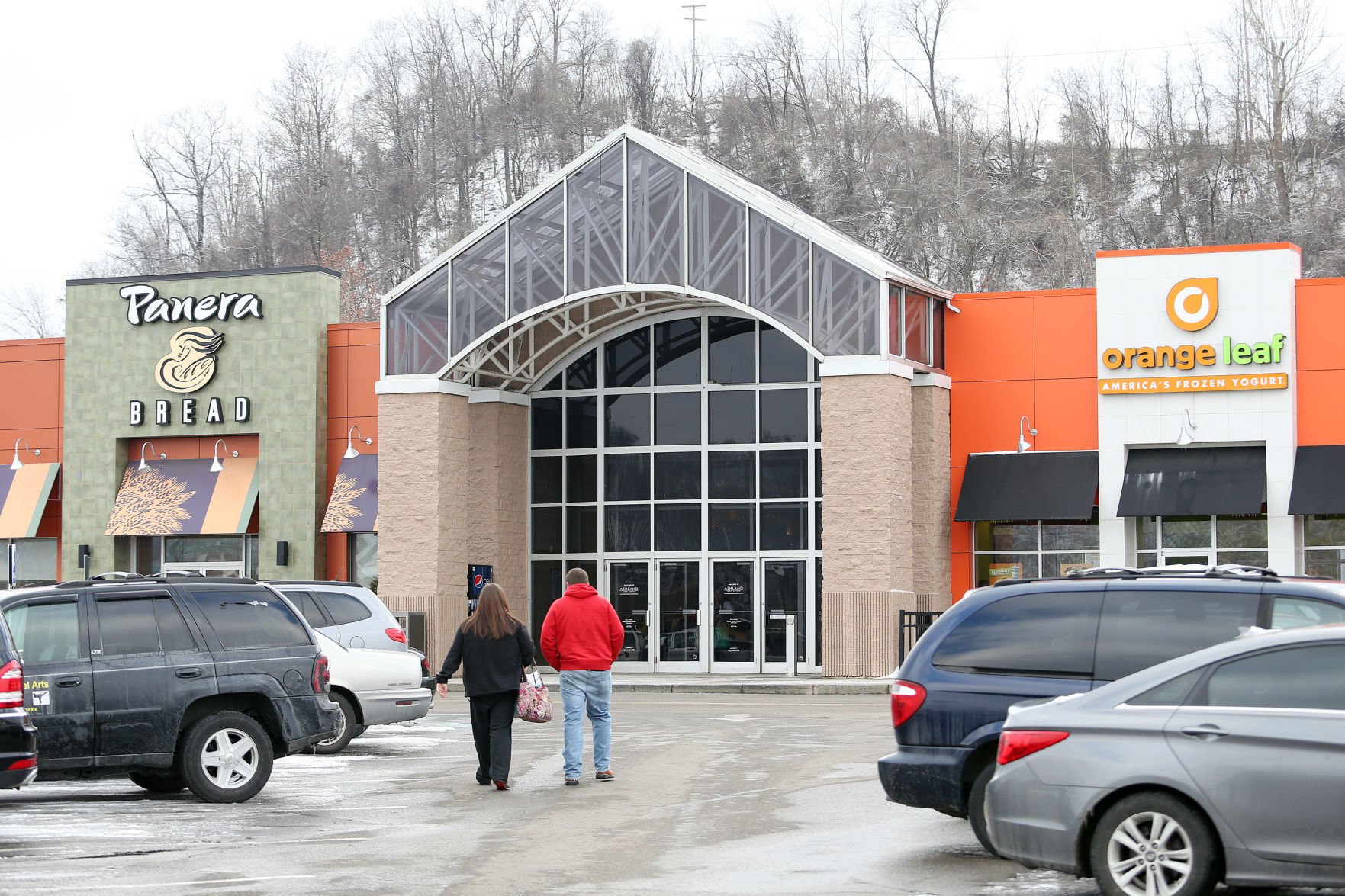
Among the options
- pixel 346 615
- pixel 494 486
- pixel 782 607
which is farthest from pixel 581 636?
pixel 494 486

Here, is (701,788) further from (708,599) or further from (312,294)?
(312,294)

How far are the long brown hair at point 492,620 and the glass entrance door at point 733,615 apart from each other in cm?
1879

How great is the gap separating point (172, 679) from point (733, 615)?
812 inches

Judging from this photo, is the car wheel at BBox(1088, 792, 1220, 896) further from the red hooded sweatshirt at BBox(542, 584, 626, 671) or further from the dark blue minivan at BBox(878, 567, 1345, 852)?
the red hooded sweatshirt at BBox(542, 584, 626, 671)

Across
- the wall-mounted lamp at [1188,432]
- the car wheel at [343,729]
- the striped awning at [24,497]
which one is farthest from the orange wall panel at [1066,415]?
the striped awning at [24,497]

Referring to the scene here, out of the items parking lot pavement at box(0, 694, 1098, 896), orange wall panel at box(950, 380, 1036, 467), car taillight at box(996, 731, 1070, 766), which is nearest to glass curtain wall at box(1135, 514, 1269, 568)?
orange wall panel at box(950, 380, 1036, 467)

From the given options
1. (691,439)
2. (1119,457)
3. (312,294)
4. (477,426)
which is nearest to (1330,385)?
(1119,457)

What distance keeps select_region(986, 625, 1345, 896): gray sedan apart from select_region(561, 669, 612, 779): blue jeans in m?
6.15

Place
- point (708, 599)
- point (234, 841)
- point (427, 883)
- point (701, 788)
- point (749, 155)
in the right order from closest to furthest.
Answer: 1. point (427, 883)
2. point (234, 841)
3. point (701, 788)
4. point (708, 599)
5. point (749, 155)

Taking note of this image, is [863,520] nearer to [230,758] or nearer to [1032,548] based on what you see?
[1032,548]

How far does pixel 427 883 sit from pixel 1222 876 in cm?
419

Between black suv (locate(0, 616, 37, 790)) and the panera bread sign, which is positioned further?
the panera bread sign

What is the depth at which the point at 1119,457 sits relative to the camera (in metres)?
31.0

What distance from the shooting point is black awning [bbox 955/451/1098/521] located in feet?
102
